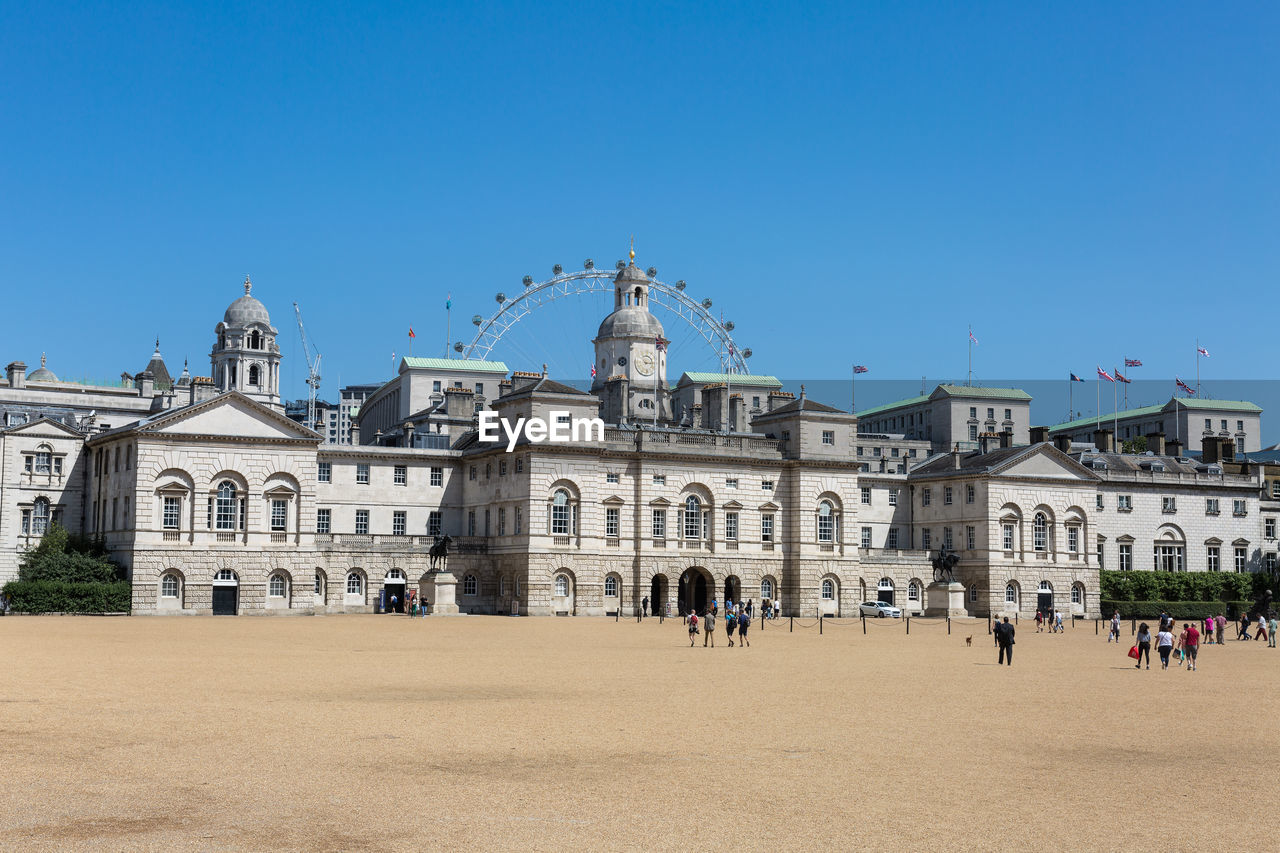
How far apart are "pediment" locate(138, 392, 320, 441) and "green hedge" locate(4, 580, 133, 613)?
8611mm

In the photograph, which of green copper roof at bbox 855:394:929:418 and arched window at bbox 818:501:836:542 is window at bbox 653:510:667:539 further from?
green copper roof at bbox 855:394:929:418

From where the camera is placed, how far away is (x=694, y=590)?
91.7 metres

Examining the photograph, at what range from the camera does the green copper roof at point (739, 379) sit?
16288 centimetres

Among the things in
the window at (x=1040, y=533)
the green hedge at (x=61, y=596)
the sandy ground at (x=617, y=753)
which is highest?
the window at (x=1040, y=533)

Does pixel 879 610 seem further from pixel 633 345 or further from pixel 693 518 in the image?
pixel 633 345

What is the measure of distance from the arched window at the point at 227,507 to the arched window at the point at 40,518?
40.4ft

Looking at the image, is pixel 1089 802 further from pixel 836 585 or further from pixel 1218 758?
pixel 836 585

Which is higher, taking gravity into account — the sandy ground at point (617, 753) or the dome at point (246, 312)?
the dome at point (246, 312)

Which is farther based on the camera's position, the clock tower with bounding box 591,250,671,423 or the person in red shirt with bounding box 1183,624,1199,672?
the clock tower with bounding box 591,250,671,423

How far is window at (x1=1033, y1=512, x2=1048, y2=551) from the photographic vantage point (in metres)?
98.9

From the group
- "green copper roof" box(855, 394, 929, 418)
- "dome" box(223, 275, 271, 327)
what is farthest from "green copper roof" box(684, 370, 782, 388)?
"dome" box(223, 275, 271, 327)

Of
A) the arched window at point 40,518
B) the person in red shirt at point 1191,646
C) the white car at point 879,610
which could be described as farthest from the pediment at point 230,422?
the person in red shirt at point 1191,646

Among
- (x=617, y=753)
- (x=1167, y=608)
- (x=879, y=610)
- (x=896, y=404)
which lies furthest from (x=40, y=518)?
(x=896, y=404)

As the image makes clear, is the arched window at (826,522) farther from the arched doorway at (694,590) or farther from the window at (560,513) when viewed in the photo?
the window at (560,513)
